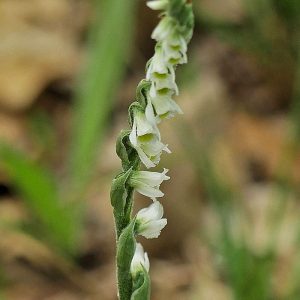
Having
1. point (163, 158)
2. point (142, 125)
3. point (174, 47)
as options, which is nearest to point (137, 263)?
point (142, 125)

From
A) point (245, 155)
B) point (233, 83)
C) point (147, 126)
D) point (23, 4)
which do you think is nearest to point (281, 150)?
point (245, 155)

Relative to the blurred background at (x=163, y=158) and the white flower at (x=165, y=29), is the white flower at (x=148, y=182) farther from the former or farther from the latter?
the blurred background at (x=163, y=158)

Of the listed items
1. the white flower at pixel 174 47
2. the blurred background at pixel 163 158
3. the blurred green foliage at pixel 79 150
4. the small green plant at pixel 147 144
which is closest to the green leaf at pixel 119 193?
the small green plant at pixel 147 144

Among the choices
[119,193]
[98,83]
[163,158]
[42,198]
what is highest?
[98,83]

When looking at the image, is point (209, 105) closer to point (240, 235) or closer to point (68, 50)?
point (68, 50)

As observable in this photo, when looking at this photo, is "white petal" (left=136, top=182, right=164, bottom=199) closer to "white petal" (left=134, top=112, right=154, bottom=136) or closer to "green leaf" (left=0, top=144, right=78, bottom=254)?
"white petal" (left=134, top=112, right=154, bottom=136)

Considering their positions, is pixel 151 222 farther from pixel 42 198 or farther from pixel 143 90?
pixel 42 198
